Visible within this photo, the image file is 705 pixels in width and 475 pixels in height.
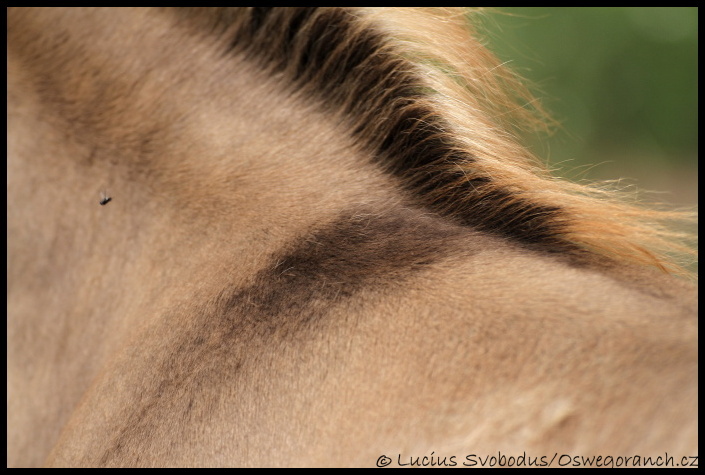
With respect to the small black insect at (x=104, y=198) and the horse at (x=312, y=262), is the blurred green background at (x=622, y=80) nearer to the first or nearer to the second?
the horse at (x=312, y=262)

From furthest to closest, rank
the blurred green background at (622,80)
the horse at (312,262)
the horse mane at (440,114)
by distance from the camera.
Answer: the blurred green background at (622,80)
the horse mane at (440,114)
the horse at (312,262)

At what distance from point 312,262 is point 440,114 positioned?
10.6 inches

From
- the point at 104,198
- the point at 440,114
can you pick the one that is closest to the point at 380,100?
the point at 440,114

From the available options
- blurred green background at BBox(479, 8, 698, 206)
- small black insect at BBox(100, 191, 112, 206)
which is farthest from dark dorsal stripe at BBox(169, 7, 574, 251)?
blurred green background at BBox(479, 8, 698, 206)

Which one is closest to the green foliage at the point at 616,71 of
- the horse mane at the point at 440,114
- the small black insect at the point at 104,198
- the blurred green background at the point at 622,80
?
the blurred green background at the point at 622,80

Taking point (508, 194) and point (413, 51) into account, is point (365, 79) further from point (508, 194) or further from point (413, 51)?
point (508, 194)

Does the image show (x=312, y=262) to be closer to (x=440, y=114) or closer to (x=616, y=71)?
(x=440, y=114)

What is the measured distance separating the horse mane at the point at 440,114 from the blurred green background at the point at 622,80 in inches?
121

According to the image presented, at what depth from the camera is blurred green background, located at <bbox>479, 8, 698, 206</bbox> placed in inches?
156

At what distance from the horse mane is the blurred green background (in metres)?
3.08

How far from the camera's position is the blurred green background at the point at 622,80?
3967 millimetres

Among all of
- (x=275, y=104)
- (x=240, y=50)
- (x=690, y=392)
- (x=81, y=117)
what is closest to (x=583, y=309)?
(x=690, y=392)

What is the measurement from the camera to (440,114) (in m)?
0.92

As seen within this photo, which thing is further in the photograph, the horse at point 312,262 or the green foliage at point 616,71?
the green foliage at point 616,71
